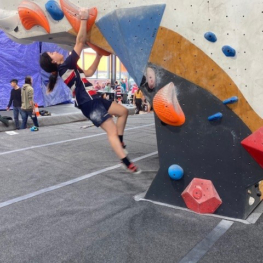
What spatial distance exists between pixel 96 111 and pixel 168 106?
100cm

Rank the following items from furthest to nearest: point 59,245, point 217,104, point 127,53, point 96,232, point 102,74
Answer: point 102,74 < point 127,53 < point 217,104 < point 96,232 < point 59,245

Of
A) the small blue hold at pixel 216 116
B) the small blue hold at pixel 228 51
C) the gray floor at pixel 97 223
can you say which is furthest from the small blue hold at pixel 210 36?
the gray floor at pixel 97 223

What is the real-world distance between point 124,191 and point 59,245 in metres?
1.34

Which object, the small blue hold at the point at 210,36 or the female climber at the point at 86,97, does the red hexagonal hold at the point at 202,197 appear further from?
the small blue hold at the point at 210,36

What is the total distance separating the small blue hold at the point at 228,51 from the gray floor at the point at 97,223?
5.01 feet

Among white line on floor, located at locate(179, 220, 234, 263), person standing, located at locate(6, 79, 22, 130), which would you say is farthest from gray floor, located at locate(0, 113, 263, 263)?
person standing, located at locate(6, 79, 22, 130)

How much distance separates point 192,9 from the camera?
289 centimetres

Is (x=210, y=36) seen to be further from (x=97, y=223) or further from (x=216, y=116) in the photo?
(x=97, y=223)

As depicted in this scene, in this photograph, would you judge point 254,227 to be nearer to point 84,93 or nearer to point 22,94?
point 84,93

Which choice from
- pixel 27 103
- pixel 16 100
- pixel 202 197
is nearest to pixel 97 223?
pixel 202 197

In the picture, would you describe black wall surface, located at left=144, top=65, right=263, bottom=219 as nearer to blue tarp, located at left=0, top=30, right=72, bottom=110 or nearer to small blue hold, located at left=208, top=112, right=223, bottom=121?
small blue hold, located at left=208, top=112, right=223, bottom=121

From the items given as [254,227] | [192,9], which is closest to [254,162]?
[254,227]

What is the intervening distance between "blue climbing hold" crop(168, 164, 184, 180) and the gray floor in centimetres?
34

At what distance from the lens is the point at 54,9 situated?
3480mm
